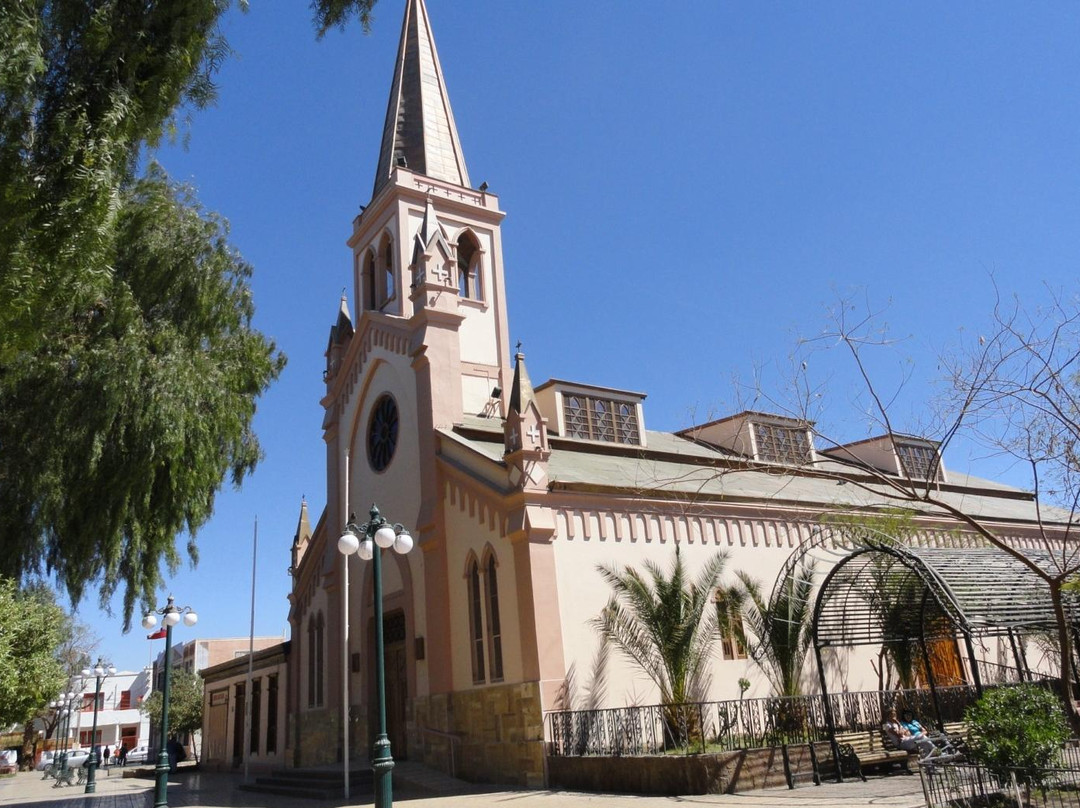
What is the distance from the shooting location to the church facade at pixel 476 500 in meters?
17.5

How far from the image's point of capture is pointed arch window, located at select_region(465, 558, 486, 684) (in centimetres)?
1861

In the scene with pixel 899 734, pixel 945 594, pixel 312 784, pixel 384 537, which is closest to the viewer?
pixel 384 537

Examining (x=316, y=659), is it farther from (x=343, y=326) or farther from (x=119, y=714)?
(x=119, y=714)

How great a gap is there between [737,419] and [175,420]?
1767 centimetres

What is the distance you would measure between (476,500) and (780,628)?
23.7 ft

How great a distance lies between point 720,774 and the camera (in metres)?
13.8

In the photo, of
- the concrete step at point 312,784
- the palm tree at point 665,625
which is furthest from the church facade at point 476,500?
the concrete step at point 312,784

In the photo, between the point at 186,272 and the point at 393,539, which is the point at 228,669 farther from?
the point at 393,539

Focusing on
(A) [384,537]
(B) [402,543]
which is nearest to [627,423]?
(B) [402,543]

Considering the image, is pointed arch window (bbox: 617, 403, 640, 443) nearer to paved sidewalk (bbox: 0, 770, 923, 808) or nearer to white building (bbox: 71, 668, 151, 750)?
paved sidewalk (bbox: 0, 770, 923, 808)

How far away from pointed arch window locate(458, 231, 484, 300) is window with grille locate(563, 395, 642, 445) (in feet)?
22.0

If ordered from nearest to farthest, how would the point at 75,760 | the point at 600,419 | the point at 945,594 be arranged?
the point at 945,594 → the point at 600,419 → the point at 75,760

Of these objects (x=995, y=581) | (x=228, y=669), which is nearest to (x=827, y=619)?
(x=995, y=581)

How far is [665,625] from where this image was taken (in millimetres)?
16453
